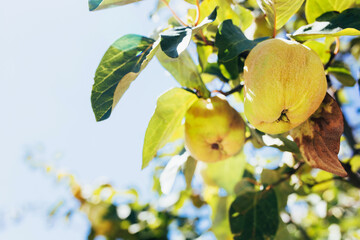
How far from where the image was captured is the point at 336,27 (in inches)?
32.9

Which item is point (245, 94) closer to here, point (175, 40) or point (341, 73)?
point (175, 40)

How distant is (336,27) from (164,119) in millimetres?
537

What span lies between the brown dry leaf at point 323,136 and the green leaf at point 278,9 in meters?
0.25

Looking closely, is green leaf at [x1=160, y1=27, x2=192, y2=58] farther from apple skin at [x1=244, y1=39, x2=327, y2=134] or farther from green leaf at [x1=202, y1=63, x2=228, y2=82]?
green leaf at [x1=202, y1=63, x2=228, y2=82]

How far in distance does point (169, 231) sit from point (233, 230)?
3.18 ft

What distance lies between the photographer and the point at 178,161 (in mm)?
1199

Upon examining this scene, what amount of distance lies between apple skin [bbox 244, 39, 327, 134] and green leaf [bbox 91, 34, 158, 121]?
262mm

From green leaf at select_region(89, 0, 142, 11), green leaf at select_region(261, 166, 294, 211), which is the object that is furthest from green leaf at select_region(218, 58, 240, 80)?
green leaf at select_region(261, 166, 294, 211)

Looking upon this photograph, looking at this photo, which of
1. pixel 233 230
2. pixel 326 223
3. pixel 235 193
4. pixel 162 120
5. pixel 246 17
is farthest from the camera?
pixel 326 223

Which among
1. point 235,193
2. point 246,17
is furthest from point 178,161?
point 246,17

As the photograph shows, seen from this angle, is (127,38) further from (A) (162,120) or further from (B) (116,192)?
(B) (116,192)

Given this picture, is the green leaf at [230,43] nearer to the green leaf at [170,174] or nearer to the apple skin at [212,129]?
the apple skin at [212,129]

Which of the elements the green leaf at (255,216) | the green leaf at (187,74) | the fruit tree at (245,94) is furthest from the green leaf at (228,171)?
the green leaf at (187,74)

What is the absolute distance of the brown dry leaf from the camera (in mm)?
845
